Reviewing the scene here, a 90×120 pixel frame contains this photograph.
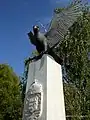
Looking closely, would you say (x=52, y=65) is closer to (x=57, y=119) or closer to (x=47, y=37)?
(x=47, y=37)

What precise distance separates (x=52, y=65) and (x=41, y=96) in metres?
0.72

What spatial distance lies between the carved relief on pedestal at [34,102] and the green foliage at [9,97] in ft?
25.3

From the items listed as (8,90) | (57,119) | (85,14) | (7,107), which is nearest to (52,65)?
(57,119)

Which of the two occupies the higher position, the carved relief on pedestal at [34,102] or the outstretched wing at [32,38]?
the outstretched wing at [32,38]

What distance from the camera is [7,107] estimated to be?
1434 centimetres

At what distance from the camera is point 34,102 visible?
188 inches

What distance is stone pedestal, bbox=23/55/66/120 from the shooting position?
4.65 meters

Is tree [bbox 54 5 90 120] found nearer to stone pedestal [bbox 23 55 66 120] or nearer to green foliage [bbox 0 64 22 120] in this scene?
green foliage [bbox 0 64 22 120]

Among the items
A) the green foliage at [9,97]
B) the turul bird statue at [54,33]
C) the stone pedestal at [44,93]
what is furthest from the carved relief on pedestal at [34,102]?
the green foliage at [9,97]

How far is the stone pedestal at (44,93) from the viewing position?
4.65 meters

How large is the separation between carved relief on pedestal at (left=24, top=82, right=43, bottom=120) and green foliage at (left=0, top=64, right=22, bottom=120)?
772 cm

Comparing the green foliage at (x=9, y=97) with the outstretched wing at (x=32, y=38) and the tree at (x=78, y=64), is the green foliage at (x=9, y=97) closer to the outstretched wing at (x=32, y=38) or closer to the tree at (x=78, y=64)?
the tree at (x=78, y=64)

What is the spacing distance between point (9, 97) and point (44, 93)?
10.3m

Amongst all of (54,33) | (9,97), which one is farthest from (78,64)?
(54,33)
